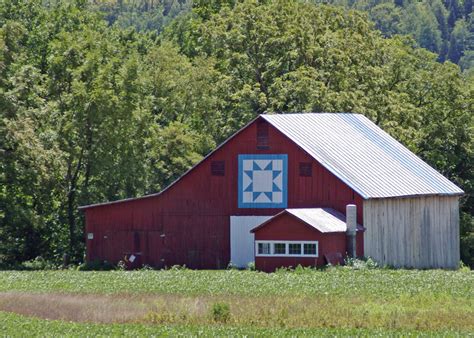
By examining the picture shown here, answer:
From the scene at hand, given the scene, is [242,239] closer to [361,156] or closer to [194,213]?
[194,213]

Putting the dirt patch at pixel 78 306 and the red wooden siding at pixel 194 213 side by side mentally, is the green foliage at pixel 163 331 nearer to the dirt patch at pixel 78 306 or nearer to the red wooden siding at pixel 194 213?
the dirt patch at pixel 78 306

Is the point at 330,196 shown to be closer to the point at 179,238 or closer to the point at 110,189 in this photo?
the point at 179,238

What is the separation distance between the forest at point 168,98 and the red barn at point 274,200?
5.33m

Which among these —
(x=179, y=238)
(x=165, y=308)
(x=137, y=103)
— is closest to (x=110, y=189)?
(x=137, y=103)

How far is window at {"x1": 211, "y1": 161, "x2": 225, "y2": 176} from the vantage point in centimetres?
6106

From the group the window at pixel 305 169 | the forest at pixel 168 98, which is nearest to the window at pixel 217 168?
the window at pixel 305 169

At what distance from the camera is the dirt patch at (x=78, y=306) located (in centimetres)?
3762

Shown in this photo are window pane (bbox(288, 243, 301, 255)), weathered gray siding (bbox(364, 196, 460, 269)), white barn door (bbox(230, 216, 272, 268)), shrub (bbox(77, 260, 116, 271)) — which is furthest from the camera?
shrub (bbox(77, 260, 116, 271))

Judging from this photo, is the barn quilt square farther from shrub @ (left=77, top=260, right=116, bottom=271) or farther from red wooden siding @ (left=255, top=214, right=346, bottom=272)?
shrub @ (left=77, top=260, right=116, bottom=271)

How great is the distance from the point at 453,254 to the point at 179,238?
13.4 meters

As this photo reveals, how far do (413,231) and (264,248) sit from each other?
8.86 m

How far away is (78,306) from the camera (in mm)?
40031

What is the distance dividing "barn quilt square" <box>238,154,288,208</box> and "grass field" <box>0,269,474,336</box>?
351 inches

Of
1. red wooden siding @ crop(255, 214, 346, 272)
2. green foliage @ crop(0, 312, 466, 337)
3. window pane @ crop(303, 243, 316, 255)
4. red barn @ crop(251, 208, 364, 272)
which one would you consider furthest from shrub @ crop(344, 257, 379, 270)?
green foliage @ crop(0, 312, 466, 337)
